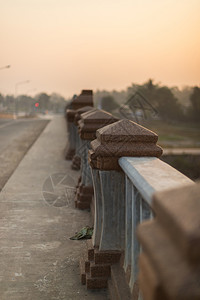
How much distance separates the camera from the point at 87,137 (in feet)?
16.1

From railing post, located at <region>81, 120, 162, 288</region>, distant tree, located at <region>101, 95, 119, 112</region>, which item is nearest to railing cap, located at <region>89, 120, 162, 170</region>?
railing post, located at <region>81, 120, 162, 288</region>

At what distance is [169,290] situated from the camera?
968 mm

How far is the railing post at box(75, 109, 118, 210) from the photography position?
465 cm

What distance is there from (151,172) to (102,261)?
126 cm

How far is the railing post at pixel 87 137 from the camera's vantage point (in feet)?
15.3

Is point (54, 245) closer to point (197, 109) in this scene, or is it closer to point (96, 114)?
point (96, 114)

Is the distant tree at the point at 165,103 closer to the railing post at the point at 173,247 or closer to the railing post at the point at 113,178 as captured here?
the railing post at the point at 113,178

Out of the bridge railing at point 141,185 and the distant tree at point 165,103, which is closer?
the bridge railing at point 141,185

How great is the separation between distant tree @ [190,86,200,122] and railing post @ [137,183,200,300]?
243 feet

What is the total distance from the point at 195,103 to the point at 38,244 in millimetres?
74503

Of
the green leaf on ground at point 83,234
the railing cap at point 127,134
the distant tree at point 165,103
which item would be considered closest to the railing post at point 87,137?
the green leaf on ground at point 83,234

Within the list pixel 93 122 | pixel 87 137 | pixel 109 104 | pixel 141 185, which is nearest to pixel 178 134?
pixel 109 104

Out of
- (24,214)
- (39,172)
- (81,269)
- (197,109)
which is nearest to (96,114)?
(24,214)

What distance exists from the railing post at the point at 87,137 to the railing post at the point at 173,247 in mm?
3490
